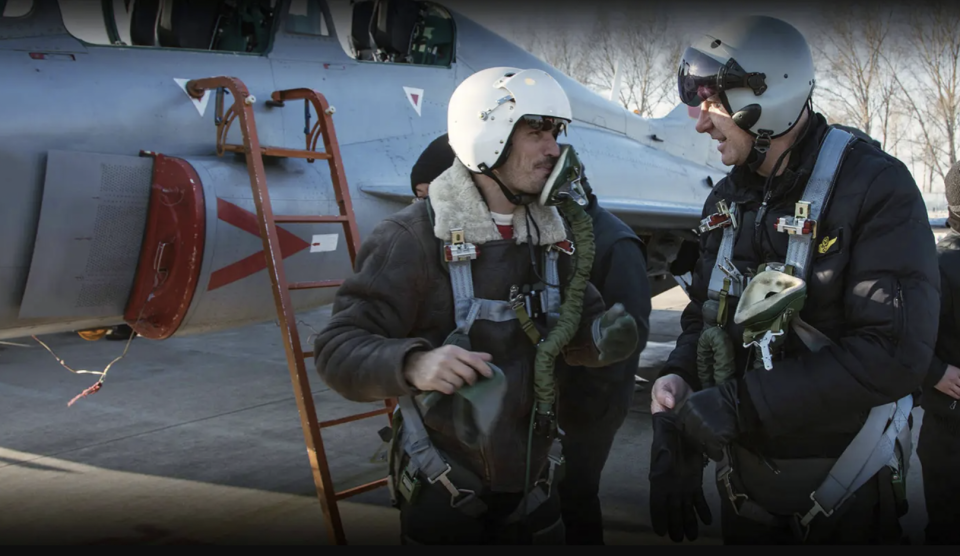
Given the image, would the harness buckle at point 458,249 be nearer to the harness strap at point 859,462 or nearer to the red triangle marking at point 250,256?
the harness strap at point 859,462

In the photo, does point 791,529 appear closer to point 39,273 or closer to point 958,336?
point 958,336

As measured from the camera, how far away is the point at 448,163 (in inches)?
162

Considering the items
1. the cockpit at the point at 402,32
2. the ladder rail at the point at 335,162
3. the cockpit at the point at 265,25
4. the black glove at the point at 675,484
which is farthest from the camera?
the cockpit at the point at 402,32

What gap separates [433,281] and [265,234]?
206 cm

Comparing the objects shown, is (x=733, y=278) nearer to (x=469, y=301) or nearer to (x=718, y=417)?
(x=718, y=417)

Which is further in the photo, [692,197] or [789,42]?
[692,197]

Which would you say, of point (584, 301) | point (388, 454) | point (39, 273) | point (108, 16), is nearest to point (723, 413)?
point (584, 301)

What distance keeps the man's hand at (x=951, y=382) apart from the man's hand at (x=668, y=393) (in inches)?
55.9

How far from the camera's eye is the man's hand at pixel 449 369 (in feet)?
6.27

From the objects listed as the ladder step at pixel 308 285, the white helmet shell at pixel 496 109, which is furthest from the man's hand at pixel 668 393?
the ladder step at pixel 308 285

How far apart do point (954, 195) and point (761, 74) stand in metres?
1.71

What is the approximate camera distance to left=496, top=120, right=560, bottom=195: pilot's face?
2.33m

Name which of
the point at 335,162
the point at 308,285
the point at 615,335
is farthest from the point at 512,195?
the point at 335,162

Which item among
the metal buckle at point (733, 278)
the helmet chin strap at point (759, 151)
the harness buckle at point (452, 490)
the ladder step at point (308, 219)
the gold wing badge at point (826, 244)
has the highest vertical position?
the helmet chin strap at point (759, 151)
